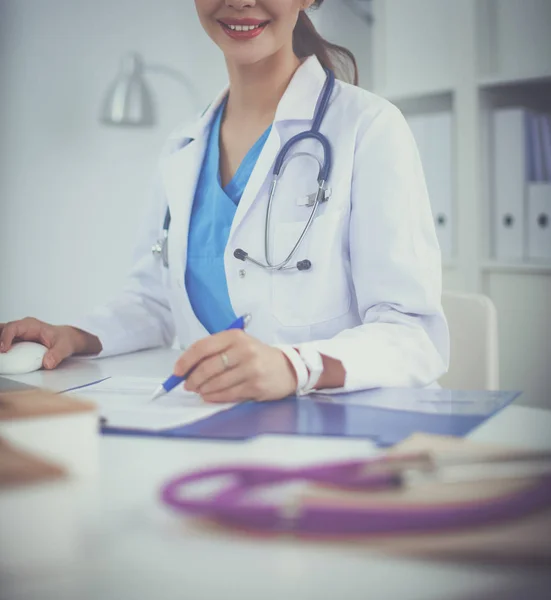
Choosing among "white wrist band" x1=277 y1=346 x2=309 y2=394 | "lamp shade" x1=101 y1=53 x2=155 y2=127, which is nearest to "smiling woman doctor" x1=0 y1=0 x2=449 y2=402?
"white wrist band" x1=277 y1=346 x2=309 y2=394

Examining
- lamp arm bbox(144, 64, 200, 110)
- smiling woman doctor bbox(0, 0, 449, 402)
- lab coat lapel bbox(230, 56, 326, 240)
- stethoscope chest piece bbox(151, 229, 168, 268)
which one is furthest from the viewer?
lamp arm bbox(144, 64, 200, 110)

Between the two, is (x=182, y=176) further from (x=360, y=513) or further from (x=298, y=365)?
(x=360, y=513)

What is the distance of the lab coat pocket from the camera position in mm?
1057

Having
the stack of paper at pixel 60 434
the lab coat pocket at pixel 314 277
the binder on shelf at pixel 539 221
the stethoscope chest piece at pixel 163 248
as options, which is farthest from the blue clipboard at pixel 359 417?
the binder on shelf at pixel 539 221

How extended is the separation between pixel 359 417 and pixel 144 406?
0.21 metres

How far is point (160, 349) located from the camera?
125 centimetres

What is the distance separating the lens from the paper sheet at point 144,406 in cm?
69

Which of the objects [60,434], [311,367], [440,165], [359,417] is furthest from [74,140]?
[60,434]

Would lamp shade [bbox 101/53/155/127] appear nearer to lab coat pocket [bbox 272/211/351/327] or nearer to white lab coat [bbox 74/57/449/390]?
white lab coat [bbox 74/57/449/390]

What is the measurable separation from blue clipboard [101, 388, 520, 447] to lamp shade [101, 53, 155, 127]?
1.76 meters

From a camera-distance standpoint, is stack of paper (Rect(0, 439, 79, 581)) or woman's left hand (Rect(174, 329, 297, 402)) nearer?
stack of paper (Rect(0, 439, 79, 581))

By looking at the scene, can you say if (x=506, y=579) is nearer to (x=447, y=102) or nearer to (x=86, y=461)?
(x=86, y=461)

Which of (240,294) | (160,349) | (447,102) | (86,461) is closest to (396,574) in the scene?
(86,461)

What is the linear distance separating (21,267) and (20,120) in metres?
0.45
